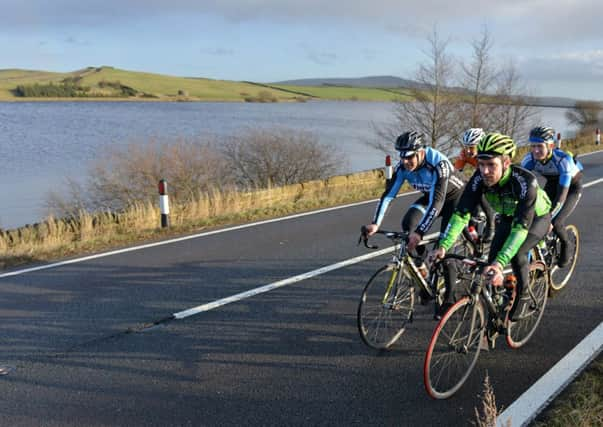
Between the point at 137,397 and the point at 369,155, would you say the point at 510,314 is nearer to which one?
the point at 137,397

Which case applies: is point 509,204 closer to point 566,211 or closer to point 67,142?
point 566,211

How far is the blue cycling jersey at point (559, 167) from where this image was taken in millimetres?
5918

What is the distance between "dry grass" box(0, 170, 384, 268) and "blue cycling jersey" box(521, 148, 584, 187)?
602 cm

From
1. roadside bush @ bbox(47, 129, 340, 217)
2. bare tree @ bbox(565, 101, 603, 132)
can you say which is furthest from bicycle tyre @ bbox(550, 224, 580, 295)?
Result: bare tree @ bbox(565, 101, 603, 132)

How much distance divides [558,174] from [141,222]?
7.32 metres

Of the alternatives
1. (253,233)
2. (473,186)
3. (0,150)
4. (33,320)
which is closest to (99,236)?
(253,233)

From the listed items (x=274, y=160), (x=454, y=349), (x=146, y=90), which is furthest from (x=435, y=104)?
(x=146, y=90)

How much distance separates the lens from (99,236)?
9375mm

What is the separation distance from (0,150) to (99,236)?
24.9 m

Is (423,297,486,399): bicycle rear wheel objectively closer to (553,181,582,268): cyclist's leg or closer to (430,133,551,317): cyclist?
(430,133,551,317): cyclist

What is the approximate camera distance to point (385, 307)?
476cm

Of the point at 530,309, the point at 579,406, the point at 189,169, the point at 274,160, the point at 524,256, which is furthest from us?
the point at 274,160

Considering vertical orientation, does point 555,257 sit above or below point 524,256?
below

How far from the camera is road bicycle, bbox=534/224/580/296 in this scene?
19.8 ft
